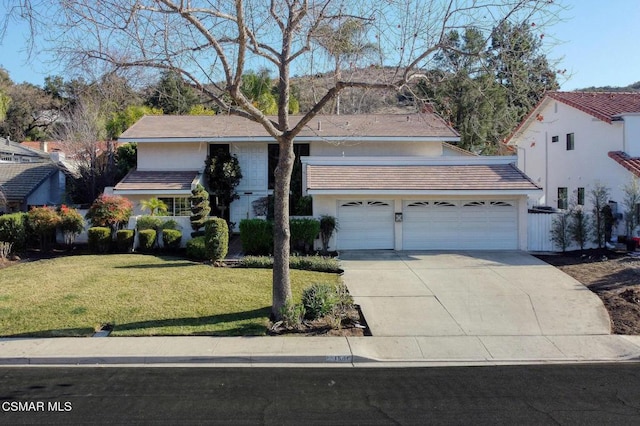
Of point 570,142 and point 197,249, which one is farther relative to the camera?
point 570,142

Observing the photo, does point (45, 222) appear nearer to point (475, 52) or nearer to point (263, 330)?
point (263, 330)

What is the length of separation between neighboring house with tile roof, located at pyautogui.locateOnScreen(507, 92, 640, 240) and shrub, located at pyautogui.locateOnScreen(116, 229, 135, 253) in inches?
581

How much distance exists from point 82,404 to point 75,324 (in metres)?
3.87

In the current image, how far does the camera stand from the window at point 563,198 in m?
24.1

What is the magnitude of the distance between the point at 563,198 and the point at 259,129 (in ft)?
49.7

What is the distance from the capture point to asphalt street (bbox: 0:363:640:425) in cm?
571

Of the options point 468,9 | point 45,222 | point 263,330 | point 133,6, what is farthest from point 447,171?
point 45,222

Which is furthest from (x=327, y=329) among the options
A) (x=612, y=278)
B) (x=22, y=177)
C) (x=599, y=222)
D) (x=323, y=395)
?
(x=22, y=177)

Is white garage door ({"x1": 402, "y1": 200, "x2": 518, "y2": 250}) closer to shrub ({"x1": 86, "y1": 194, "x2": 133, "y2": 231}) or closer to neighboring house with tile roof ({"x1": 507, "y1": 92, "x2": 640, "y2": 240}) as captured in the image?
neighboring house with tile roof ({"x1": 507, "y1": 92, "x2": 640, "y2": 240})

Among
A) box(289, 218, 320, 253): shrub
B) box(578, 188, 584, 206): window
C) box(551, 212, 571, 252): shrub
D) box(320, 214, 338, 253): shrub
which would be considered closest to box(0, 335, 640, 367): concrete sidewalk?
box(289, 218, 320, 253): shrub

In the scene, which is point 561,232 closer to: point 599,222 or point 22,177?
point 599,222

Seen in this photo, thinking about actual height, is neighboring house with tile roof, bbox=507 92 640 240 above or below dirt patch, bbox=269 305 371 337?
above

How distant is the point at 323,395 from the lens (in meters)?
6.45
